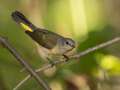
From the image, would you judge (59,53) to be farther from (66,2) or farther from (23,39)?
(66,2)

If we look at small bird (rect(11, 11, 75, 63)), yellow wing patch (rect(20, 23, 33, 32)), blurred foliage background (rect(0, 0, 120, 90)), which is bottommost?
blurred foliage background (rect(0, 0, 120, 90))

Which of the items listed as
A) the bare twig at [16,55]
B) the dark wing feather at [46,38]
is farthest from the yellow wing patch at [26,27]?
the bare twig at [16,55]

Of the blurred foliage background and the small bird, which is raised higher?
the small bird

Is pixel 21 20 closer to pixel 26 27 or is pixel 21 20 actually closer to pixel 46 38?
pixel 26 27

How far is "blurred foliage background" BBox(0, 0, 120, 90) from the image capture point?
79.2 inches

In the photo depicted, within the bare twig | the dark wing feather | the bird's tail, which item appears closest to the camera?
the bare twig

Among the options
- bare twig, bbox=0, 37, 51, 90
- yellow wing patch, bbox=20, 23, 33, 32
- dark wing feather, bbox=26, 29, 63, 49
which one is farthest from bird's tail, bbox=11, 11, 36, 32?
bare twig, bbox=0, 37, 51, 90

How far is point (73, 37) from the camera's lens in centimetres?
244

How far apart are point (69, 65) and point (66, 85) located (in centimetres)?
13

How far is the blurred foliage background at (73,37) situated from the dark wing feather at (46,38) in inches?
4.1

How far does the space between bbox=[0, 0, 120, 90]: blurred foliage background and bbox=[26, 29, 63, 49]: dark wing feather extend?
103 mm

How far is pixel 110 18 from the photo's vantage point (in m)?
2.84

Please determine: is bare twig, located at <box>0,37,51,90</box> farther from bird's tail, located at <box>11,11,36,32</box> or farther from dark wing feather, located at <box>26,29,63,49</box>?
dark wing feather, located at <box>26,29,63,49</box>

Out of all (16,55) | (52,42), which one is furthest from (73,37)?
(16,55)
